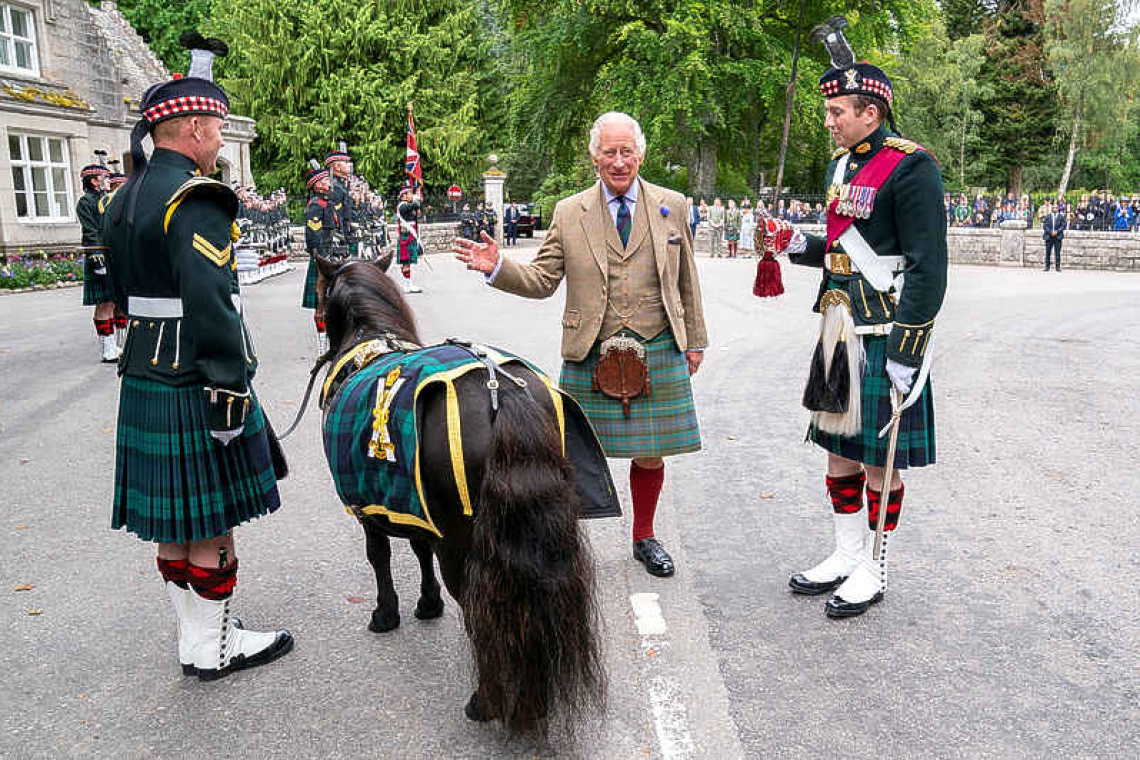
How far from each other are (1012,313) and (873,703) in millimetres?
12754

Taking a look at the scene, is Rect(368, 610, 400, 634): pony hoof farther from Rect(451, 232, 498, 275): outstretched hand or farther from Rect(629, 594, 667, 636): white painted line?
Rect(451, 232, 498, 275): outstretched hand

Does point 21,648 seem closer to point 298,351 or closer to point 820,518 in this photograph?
point 820,518

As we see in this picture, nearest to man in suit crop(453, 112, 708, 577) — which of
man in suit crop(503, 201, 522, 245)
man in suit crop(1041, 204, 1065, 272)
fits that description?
man in suit crop(1041, 204, 1065, 272)

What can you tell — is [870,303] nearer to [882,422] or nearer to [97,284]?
[882,422]

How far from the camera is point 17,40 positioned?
19.8 meters

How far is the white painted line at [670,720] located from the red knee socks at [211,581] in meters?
1.64

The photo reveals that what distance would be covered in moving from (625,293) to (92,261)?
774 cm

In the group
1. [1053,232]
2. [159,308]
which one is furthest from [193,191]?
[1053,232]

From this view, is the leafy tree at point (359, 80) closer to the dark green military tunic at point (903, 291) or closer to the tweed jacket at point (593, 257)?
the tweed jacket at point (593, 257)

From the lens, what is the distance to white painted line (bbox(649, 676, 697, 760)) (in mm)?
2883

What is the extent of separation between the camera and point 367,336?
11.9 feet

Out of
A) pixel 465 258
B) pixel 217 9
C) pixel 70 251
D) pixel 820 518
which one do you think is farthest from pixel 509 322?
pixel 217 9

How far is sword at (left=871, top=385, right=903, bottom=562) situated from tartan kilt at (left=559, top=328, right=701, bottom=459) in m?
0.87

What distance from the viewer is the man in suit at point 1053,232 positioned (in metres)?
22.9
